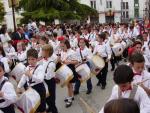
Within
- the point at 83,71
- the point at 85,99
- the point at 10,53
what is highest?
the point at 10,53

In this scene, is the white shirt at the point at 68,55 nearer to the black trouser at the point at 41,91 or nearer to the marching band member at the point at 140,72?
the black trouser at the point at 41,91

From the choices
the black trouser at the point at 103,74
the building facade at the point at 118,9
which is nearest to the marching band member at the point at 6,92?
the black trouser at the point at 103,74

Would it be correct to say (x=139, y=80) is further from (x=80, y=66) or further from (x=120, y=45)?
(x=120, y=45)

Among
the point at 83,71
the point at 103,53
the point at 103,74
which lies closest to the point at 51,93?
the point at 83,71

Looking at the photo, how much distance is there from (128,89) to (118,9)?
7836 cm

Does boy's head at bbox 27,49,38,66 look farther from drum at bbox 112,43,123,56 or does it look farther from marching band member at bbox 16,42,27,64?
drum at bbox 112,43,123,56

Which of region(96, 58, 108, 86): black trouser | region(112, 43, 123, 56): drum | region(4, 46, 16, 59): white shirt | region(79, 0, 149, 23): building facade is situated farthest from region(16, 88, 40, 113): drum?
region(79, 0, 149, 23): building facade

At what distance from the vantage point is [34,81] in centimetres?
673

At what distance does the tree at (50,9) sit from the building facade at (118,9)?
35.2 metres

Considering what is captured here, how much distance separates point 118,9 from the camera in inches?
3209

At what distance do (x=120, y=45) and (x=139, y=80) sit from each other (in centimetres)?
996

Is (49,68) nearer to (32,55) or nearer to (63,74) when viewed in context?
(63,74)

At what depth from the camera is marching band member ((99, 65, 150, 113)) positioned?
13.2 feet

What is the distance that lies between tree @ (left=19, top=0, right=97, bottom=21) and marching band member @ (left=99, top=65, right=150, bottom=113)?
120 feet
